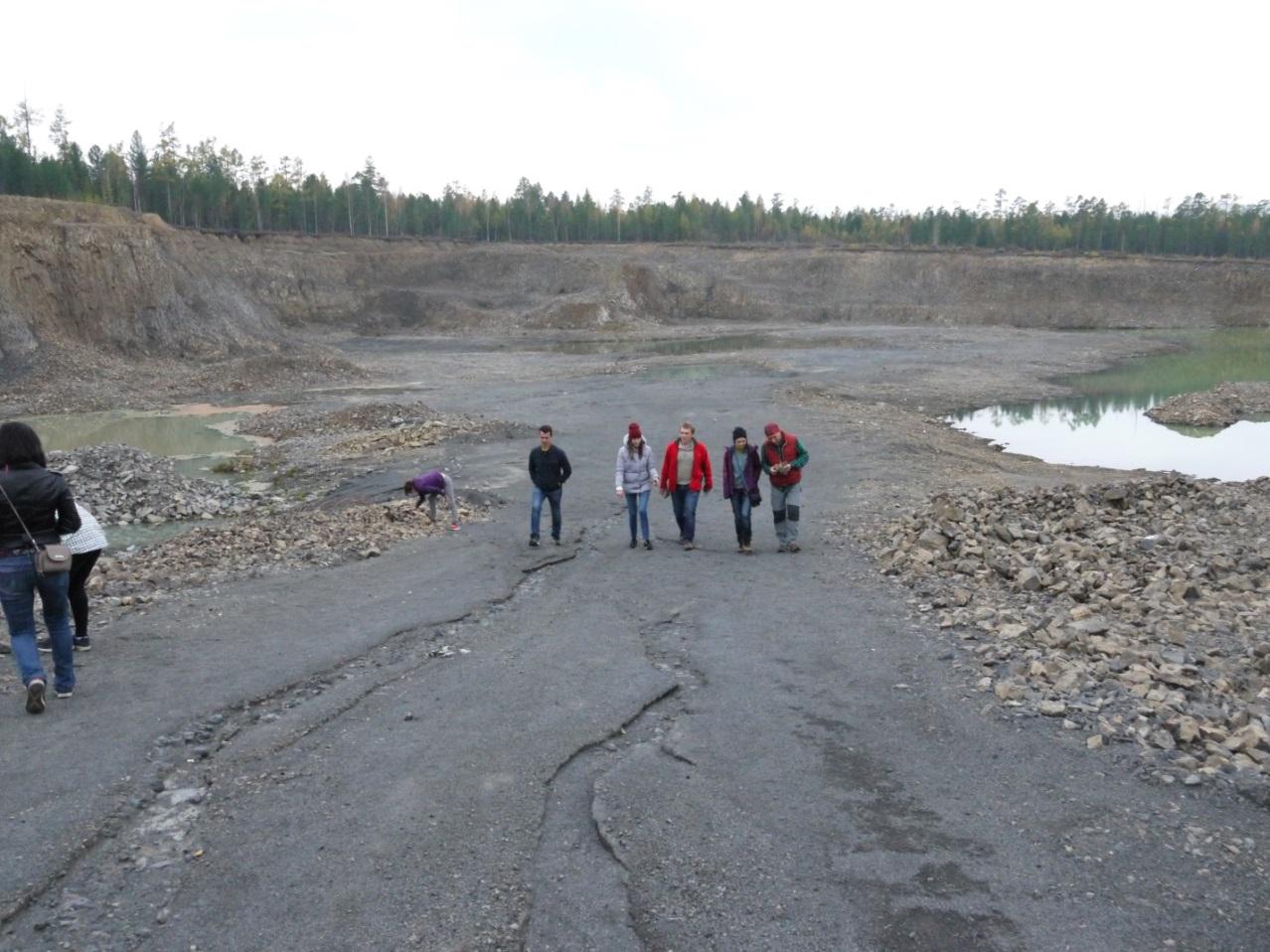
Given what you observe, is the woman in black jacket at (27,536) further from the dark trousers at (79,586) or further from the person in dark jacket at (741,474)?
the person in dark jacket at (741,474)

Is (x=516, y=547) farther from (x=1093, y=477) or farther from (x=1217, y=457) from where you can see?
(x=1217, y=457)

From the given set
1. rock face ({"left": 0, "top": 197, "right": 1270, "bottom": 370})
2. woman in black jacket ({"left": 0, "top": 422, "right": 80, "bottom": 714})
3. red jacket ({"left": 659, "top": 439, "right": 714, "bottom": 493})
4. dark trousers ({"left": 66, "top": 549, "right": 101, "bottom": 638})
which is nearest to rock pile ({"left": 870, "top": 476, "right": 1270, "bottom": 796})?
red jacket ({"left": 659, "top": 439, "right": 714, "bottom": 493})

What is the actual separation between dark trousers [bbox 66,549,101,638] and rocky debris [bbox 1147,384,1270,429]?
35059mm

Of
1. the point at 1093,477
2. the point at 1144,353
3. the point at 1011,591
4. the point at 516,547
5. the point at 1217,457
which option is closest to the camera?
the point at 1011,591

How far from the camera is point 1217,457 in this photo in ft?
88.2

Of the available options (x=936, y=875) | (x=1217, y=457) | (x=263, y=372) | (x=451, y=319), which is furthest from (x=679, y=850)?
(x=451, y=319)

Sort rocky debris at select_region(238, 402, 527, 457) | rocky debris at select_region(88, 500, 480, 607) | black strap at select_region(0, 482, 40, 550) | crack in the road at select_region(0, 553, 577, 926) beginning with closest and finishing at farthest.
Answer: crack in the road at select_region(0, 553, 577, 926), black strap at select_region(0, 482, 40, 550), rocky debris at select_region(88, 500, 480, 607), rocky debris at select_region(238, 402, 527, 457)

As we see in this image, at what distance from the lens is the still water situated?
26.4 meters

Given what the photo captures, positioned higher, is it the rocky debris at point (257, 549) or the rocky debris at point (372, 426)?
the rocky debris at point (257, 549)

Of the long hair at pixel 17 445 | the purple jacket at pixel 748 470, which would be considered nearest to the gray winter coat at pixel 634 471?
the purple jacket at pixel 748 470

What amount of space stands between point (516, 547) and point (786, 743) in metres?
7.13

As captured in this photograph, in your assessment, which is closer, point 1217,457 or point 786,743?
point 786,743

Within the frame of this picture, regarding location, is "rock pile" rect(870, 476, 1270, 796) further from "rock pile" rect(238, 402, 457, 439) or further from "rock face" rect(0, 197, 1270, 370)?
"rock face" rect(0, 197, 1270, 370)

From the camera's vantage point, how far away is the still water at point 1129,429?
26391 mm
